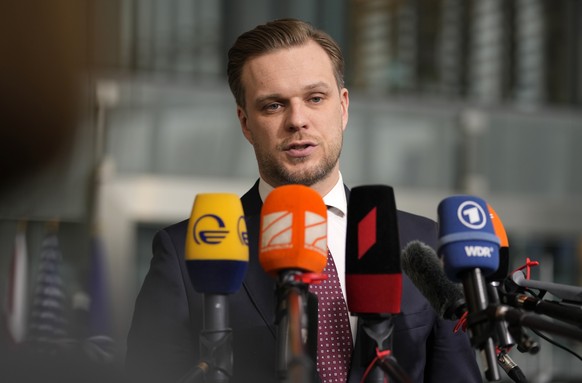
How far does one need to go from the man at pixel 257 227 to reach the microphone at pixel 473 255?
0.45 metres

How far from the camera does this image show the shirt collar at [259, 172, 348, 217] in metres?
2.04

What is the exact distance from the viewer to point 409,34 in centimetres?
1327

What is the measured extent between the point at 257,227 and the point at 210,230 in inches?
20.2

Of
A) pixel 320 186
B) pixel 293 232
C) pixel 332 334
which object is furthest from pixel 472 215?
pixel 320 186

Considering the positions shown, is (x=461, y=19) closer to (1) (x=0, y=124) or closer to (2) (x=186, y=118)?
(2) (x=186, y=118)

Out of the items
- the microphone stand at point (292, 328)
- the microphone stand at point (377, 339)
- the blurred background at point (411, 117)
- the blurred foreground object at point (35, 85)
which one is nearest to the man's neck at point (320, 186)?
the microphone stand at point (377, 339)

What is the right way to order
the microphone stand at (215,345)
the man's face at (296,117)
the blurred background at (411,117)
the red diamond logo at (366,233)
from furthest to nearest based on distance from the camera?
the blurred background at (411,117) → the man's face at (296,117) → the red diamond logo at (366,233) → the microphone stand at (215,345)

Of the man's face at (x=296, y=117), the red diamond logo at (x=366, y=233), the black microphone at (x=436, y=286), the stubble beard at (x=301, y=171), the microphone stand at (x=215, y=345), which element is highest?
the man's face at (x=296, y=117)

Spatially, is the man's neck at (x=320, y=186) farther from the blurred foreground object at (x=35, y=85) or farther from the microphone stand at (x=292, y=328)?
the blurred foreground object at (x=35, y=85)

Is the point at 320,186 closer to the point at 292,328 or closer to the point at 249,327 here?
the point at 249,327

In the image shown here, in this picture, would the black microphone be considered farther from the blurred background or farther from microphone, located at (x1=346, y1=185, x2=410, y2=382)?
the blurred background

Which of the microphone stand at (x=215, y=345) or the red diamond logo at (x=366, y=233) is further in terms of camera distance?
the red diamond logo at (x=366, y=233)

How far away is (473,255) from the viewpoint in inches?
55.1

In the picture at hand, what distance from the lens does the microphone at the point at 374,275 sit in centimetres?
150
